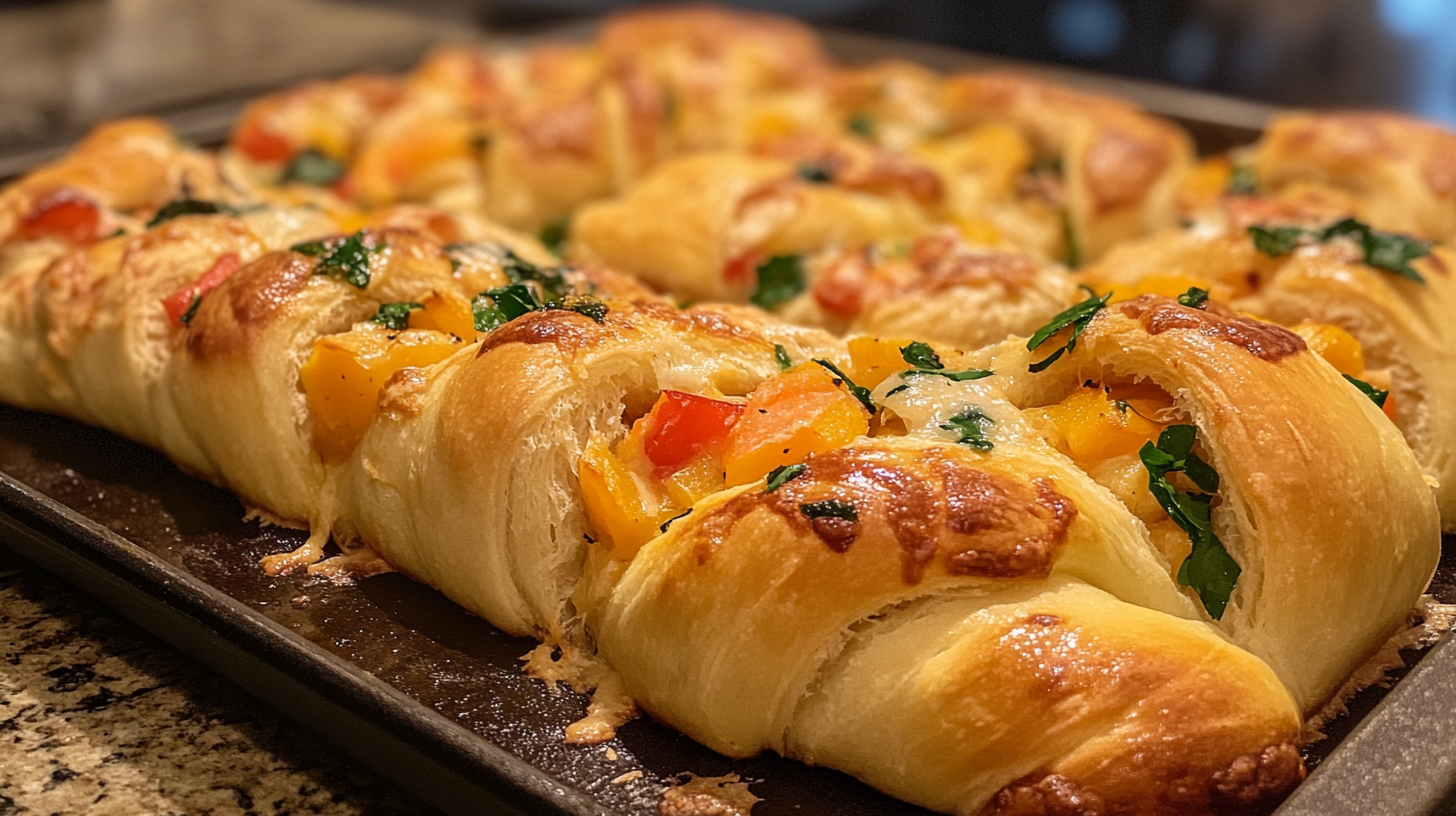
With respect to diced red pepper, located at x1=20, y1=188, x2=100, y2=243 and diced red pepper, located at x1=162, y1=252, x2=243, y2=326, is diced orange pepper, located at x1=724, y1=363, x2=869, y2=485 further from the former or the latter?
diced red pepper, located at x1=20, y1=188, x2=100, y2=243

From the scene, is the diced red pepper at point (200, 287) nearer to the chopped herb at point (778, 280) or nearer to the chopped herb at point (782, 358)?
the chopped herb at point (782, 358)

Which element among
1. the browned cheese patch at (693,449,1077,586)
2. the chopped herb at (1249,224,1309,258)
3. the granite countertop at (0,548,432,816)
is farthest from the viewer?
the chopped herb at (1249,224,1309,258)

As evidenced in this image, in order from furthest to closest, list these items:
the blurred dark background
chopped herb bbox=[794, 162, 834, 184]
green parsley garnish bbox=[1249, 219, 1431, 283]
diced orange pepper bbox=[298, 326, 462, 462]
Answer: the blurred dark background
chopped herb bbox=[794, 162, 834, 184]
green parsley garnish bbox=[1249, 219, 1431, 283]
diced orange pepper bbox=[298, 326, 462, 462]

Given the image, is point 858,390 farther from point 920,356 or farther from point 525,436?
point 525,436

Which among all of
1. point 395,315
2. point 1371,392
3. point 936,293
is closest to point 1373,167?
point 936,293

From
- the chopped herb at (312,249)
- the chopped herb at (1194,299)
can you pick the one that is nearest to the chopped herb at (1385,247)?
the chopped herb at (1194,299)

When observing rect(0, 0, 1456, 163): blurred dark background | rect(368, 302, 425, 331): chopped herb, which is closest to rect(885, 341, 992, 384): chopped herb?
rect(368, 302, 425, 331): chopped herb

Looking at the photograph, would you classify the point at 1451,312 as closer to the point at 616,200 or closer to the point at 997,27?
the point at 616,200
